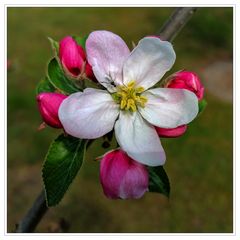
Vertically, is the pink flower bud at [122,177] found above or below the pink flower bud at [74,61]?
below

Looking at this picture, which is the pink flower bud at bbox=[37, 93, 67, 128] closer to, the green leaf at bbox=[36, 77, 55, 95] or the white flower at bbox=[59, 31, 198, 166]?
the white flower at bbox=[59, 31, 198, 166]

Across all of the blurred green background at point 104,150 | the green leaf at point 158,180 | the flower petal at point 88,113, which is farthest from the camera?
the blurred green background at point 104,150

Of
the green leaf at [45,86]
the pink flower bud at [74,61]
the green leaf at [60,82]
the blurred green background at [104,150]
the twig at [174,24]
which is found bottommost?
the blurred green background at [104,150]

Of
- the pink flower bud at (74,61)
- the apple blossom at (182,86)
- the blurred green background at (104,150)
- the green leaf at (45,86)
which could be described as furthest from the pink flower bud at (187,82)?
the blurred green background at (104,150)

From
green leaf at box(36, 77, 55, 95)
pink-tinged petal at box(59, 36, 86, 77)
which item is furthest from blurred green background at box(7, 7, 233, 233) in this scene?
pink-tinged petal at box(59, 36, 86, 77)

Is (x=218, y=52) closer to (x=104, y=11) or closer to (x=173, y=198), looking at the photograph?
(x=104, y=11)

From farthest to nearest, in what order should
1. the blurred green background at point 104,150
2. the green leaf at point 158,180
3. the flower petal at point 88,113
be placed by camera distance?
the blurred green background at point 104,150 < the green leaf at point 158,180 < the flower petal at point 88,113

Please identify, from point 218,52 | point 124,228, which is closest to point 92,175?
point 124,228

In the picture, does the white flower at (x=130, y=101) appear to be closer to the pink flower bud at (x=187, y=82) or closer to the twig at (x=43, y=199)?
the pink flower bud at (x=187, y=82)
